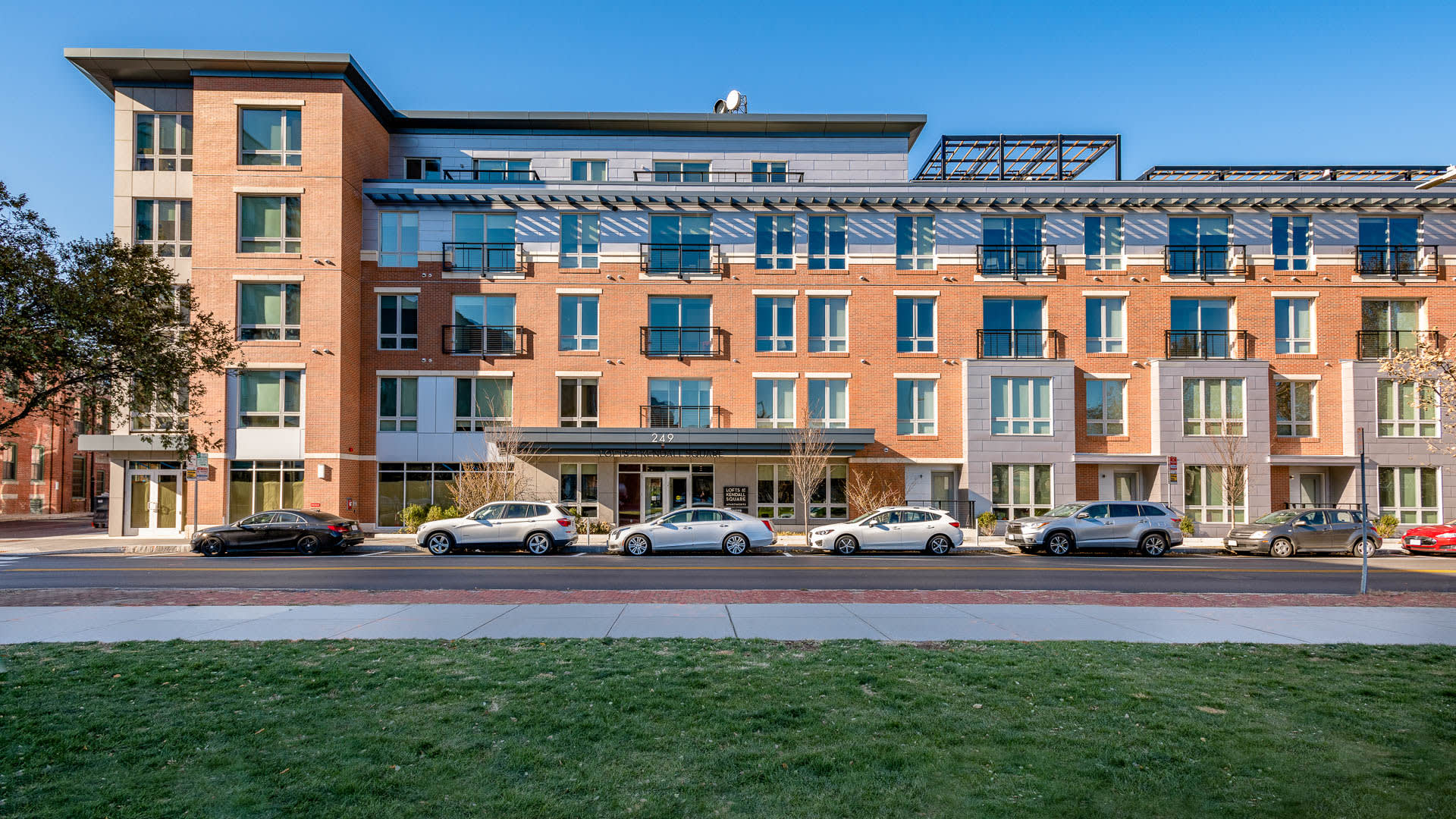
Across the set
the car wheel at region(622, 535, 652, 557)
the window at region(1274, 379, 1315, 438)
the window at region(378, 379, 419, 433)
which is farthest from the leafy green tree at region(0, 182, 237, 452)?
the window at region(1274, 379, 1315, 438)

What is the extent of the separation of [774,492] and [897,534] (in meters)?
8.63

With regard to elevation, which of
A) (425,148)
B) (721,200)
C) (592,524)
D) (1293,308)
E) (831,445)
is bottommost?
(592,524)

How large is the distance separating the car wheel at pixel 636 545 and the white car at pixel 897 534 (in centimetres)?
508

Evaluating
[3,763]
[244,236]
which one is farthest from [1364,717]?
[244,236]

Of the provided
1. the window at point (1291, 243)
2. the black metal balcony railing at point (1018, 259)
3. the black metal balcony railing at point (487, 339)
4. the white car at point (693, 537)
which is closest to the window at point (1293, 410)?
the window at point (1291, 243)

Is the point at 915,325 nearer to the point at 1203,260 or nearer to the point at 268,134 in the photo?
the point at 1203,260

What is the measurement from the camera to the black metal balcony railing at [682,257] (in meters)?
32.5

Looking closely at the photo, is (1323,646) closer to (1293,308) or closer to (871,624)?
(871,624)

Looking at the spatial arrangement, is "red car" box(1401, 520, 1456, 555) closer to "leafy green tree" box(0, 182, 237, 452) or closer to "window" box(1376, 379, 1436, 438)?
"window" box(1376, 379, 1436, 438)

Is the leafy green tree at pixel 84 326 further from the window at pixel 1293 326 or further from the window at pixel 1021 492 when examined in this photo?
the window at pixel 1293 326

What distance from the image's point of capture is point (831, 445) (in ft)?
97.0

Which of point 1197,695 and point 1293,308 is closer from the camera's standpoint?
point 1197,695

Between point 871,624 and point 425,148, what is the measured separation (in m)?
31.4

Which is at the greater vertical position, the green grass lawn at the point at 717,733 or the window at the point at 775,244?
the window at the point at 775,244
